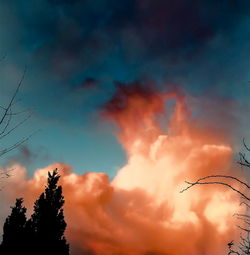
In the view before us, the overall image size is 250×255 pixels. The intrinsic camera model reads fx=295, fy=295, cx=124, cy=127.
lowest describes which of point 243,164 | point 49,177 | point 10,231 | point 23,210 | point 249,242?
point 249,242

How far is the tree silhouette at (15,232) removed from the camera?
23.4m

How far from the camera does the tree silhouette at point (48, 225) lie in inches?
963

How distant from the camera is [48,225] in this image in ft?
84.3

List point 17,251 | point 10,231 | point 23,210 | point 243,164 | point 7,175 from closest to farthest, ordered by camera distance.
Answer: point 243,164
point 7,175
point 17,251
point 10,231
point 23,210

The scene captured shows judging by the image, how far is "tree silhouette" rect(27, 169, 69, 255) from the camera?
24.5 m

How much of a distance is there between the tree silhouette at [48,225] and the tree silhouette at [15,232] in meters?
0.70

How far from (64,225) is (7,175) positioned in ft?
80.3

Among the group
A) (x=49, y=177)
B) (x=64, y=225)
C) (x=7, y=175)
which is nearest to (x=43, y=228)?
(x=64, y=225)

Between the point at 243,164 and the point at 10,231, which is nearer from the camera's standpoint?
the point at 243,164

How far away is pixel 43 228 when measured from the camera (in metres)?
25.5

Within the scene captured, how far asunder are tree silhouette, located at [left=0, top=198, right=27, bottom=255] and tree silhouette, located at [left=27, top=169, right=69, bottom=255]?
70 centimetres

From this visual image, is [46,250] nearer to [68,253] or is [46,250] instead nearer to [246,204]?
[68,253]

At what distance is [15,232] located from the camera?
25.0 metres

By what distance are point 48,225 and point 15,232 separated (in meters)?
2.72
